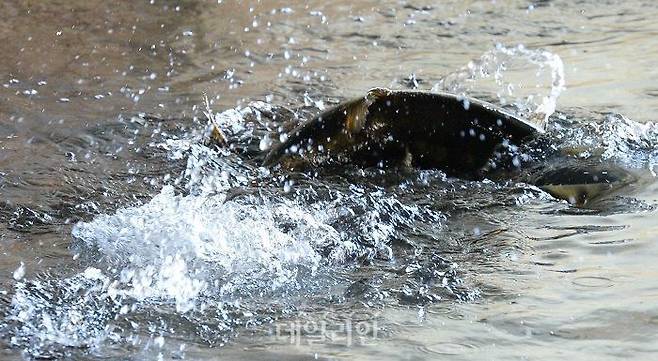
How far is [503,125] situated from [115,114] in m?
2.53

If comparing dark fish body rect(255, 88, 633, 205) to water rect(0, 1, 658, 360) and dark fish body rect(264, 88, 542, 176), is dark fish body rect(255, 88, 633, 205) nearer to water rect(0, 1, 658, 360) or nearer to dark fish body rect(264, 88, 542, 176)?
dark fish body rect(264, 88, 542, 176)

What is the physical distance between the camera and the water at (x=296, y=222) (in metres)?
3.24

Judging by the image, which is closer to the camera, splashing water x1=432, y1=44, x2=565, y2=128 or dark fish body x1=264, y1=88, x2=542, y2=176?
dark fish body x1=264, y1=88, x2=542, y2=176

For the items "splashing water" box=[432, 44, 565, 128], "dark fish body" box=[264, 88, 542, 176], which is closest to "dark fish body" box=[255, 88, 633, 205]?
"dark fish body" box=[264, 88, 542, 176]

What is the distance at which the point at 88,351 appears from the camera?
10.3ft

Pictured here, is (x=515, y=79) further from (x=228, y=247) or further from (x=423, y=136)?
(x=228, y=247)

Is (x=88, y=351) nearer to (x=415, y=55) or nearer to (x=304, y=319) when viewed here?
(x=304, y=319)

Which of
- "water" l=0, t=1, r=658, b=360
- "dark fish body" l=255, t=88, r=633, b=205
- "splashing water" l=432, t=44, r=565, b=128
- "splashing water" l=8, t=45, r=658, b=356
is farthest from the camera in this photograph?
"splashing water" l=432, t=44, r=565, b=128

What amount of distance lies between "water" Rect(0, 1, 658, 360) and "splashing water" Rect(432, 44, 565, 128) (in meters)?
0.03

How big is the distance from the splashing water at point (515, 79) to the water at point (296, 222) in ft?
0.09

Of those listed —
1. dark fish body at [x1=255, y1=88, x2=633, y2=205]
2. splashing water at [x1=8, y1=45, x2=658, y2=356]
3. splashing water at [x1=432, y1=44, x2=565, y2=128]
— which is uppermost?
splashing water at [x1=432, y1=44, x2=565, y2=128]

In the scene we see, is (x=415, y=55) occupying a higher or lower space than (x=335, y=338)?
higher

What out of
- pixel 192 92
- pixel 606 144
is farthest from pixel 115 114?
pixel 606 144

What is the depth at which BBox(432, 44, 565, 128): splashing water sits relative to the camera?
6355 millimetres
